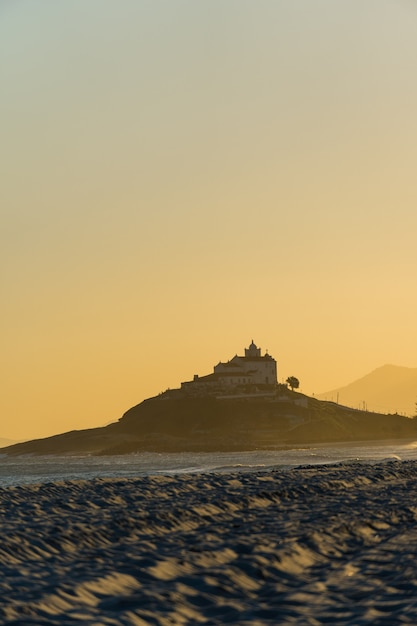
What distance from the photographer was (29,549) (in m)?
26.0

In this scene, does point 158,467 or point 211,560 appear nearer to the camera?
point 211,560

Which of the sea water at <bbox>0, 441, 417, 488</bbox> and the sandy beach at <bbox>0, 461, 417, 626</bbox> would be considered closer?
the sandy beach at <bbox>0, 461, 417, 626</bbox>

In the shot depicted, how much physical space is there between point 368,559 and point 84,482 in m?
32.9

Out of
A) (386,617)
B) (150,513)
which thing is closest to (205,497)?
(150,513)

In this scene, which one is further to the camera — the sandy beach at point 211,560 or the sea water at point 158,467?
the sea water at point 158,467

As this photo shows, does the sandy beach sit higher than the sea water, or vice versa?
the sea water

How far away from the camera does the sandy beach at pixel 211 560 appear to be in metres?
18.5

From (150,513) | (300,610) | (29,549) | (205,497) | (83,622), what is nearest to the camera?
(83,622)

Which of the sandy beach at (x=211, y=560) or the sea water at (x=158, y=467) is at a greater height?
the sea water at (x=158, y=467)

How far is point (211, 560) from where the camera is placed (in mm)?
24172

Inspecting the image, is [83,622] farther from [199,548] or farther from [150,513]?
[150,513]

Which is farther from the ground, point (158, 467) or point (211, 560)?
point (158, 467)

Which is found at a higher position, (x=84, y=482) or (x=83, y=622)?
(x=84, y=482)

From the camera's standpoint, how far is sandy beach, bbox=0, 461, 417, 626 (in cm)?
1845
